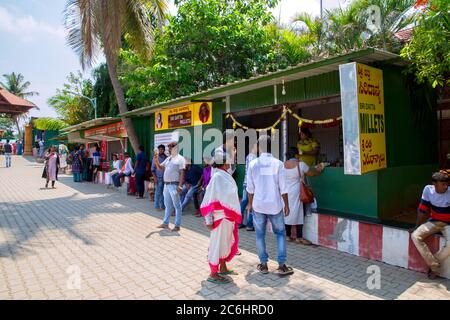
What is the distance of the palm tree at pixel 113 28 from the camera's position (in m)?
11.7

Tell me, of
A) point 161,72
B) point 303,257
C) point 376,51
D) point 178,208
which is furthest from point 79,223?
point 161,72

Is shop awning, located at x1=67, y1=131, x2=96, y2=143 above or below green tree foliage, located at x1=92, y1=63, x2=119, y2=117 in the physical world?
below

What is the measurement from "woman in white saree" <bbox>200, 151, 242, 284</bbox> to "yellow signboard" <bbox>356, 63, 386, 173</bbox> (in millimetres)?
1963

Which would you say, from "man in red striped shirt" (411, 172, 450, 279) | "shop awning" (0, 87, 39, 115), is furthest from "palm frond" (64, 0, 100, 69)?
"shop awning" (0, 87, 39, 115)

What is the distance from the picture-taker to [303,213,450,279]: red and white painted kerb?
450 cm

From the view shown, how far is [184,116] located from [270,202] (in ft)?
21.0

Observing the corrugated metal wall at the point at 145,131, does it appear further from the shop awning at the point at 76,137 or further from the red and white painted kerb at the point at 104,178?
the shop awning at the point at 76,137

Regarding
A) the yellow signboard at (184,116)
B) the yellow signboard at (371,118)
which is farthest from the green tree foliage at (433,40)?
the yellow signboard at (184,116)

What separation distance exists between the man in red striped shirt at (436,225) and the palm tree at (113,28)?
33.0 ft

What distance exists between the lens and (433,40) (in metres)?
3.99

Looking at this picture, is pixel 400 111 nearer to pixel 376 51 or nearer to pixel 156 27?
pixel 376 51

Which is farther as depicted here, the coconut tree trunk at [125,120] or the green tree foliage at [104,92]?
the green tree foliage at [104,92]

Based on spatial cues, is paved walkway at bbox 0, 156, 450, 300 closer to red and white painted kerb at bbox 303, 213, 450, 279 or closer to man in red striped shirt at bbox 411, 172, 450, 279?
red and white painted kerb at bbox 303, 213, 450, 279
